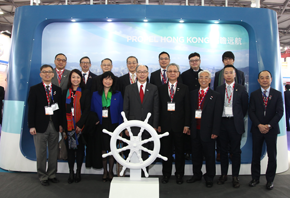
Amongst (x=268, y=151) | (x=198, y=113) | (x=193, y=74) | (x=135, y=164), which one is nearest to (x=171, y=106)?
(x=198, y=113)

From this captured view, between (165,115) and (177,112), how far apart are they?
0.16m

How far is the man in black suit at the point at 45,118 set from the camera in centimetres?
258

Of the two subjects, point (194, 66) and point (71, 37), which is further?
point (71, 37)

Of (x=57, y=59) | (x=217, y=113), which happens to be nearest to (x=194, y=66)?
(x=217, y=113)

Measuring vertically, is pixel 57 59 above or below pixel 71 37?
below

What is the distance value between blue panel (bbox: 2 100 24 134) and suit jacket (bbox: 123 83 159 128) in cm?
186

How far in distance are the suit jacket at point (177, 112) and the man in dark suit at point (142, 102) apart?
11cm

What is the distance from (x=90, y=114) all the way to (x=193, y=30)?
2.30 metres

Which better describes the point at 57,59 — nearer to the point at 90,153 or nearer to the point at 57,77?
the point at 57,77

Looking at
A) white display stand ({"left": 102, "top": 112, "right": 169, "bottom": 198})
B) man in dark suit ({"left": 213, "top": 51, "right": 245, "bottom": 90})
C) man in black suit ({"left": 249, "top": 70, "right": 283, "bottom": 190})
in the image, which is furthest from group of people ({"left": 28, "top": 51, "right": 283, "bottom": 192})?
white display stand ({"left": 102, "top": 112, "right": 169, "bottom": 198})

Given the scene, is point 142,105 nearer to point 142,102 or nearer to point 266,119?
point 142,102

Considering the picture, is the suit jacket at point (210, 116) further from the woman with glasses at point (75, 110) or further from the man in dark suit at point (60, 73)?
the man in dark suit at point (60, 73)

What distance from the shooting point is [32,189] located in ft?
8.34

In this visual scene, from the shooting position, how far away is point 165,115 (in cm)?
256
